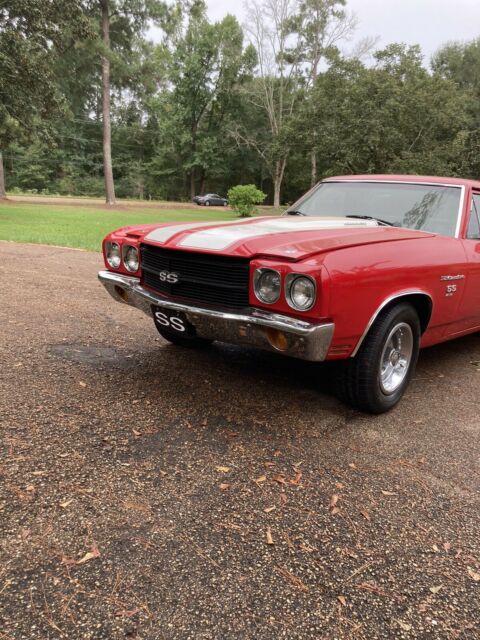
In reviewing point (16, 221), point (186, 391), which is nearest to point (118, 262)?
point (186, 391)

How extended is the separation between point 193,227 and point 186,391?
3.85 ft

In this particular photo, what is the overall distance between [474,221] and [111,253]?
3.05 meters

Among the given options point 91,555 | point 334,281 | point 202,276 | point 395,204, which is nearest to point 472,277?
point 395,204

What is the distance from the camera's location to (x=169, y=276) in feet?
10.3

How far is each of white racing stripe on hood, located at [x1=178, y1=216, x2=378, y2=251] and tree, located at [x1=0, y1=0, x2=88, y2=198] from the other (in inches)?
657

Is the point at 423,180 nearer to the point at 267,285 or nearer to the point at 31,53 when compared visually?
the point at 267,285

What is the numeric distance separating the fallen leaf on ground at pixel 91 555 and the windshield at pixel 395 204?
124 inches

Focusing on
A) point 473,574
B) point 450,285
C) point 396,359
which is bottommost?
point 473,574

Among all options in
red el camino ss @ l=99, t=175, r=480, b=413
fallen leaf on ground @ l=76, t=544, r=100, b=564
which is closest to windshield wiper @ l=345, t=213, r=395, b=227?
red el camino ss @ l=99, t=175, r=480, b=413

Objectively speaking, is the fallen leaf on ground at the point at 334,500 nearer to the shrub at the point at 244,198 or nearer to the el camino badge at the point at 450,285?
the el camino badge at the point at 450,285

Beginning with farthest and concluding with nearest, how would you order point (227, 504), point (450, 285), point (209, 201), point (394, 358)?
point (209, 201) → point (450, 285) → point (394, 358) → point (227, 504)

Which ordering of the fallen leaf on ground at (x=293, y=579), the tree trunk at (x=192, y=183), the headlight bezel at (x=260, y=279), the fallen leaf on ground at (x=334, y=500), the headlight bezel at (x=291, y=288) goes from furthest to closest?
1. the tree trunk at (x=192, y=183)
2. the headlight bezel at (x=260, y=279)
3. the headlight bezel at (x=291, y=288)
4. the fallen leaf on ground at (x=334, y=500)
5. the fallen leaf on ground at (x=293, y=579)

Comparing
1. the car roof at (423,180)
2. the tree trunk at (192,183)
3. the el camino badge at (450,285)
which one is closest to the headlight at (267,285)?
the el camino badge at (450,285)

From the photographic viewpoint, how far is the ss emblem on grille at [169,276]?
10.2 ft
